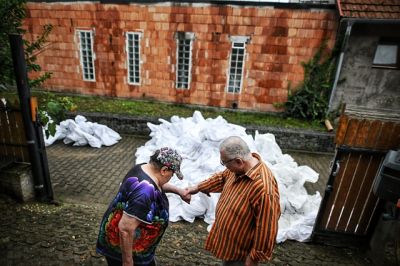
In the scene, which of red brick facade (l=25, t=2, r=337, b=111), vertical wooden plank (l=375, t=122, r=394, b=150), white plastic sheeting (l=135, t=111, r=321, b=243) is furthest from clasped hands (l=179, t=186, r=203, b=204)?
red brick facade (l=25, t=2, r=337, b=111)

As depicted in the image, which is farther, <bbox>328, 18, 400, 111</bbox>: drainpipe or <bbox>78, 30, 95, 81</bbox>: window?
<bbox>78, 30, 95, 81</bbox>: window

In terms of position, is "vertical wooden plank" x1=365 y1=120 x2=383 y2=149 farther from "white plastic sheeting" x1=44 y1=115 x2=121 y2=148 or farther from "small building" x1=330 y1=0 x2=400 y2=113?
"white plastic sheeting" x1=44 y1=115 x2=121 y2=148

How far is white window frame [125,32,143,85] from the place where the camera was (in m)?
10.1

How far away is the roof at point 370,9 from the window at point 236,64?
132 inches

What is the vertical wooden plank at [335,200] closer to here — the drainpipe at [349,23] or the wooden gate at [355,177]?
the wooden gate at [355,177]

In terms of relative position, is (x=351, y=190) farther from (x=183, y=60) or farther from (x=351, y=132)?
(x=183, y=60)

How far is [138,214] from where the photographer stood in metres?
2.02

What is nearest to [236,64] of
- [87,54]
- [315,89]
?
[315,89]

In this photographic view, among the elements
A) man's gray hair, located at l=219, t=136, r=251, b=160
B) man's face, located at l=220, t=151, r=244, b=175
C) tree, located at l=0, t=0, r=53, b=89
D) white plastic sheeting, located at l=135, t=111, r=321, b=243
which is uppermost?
tree, located at l=0, t=0, r=53, b=89

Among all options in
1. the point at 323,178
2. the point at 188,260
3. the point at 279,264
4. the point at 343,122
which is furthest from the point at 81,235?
the point at 323,178

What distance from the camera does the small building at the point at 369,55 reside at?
784 centimetres

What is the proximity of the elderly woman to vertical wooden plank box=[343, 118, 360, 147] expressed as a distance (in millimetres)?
2390

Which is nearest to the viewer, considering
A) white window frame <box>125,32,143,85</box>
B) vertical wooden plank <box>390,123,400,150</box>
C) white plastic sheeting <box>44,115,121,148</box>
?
vertical wooden plank <box>390,123,400,150</box>

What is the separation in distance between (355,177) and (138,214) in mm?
3101
